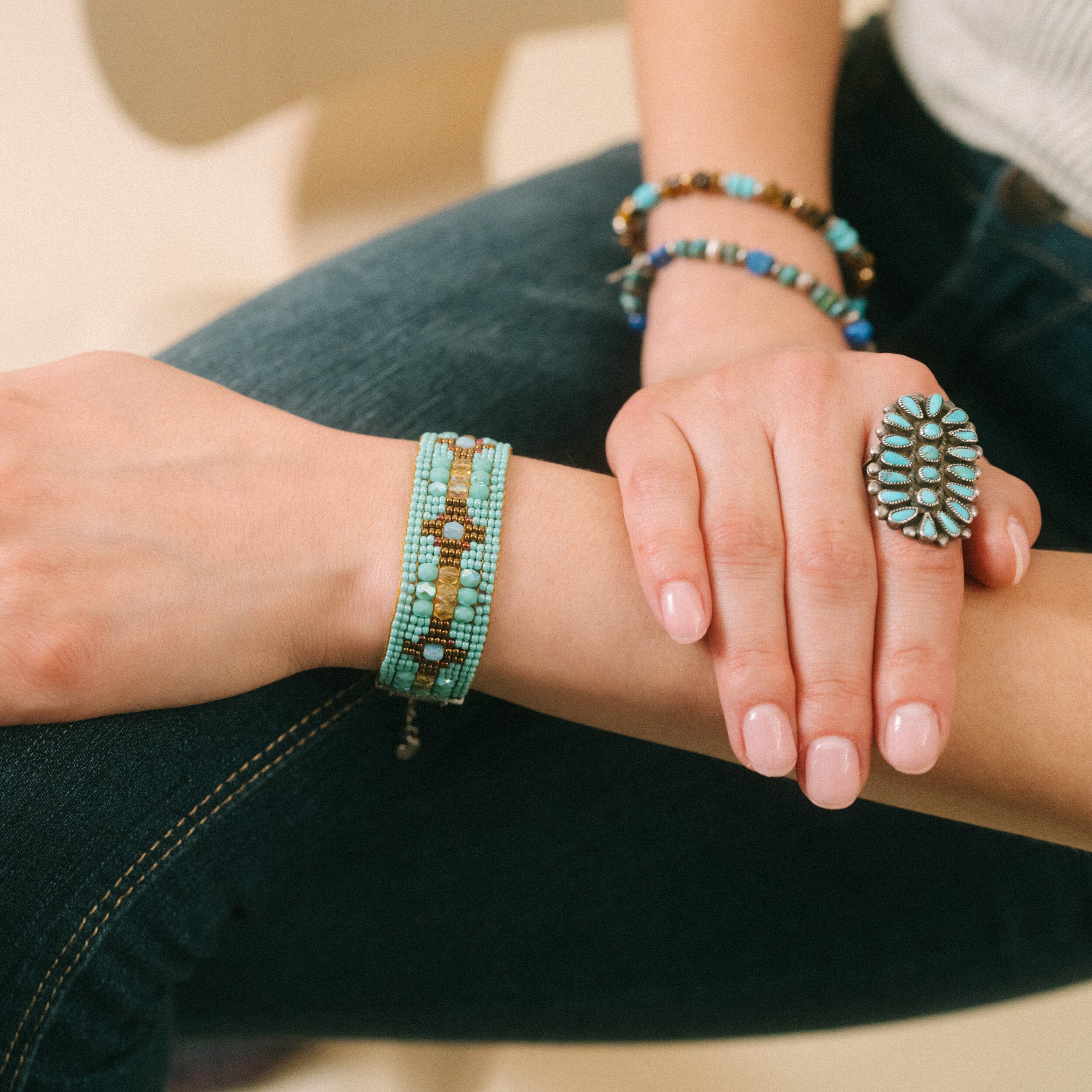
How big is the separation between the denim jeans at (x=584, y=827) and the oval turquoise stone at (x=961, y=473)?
253 millimetres

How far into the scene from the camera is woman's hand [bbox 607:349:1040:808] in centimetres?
52

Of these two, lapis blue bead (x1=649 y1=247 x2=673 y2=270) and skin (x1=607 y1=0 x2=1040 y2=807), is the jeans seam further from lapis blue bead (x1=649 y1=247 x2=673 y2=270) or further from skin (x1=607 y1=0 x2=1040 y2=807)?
lapis blue bead (x1=649 y1=247 x2=673 y2=270)

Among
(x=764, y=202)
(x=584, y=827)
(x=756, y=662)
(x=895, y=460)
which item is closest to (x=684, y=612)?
(x=756, y=662)

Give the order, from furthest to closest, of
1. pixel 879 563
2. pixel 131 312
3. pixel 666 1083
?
pixel 131 312, pixel 666 1083, pixel 879 563

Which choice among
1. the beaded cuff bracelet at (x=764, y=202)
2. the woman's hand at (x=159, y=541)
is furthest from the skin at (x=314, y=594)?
the beaded cuff bracelet at (x=764, y=202)

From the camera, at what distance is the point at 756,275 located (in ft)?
2.49

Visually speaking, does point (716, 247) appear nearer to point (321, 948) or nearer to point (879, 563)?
point (879, 563)

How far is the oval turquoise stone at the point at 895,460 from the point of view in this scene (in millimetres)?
546

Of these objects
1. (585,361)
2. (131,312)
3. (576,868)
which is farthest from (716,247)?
(131,312)

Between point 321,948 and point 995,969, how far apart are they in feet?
1.90

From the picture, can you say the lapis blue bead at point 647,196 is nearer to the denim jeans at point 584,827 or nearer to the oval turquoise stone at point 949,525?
the denim jeans at point 584,827

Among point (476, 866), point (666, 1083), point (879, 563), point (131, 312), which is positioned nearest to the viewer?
point (879, 563)

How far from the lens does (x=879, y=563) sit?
55cm

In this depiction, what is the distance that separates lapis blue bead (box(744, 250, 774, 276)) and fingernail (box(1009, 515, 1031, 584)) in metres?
0.30
